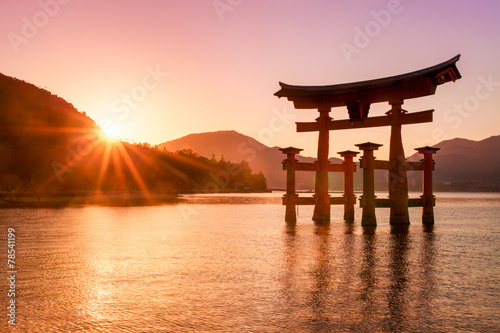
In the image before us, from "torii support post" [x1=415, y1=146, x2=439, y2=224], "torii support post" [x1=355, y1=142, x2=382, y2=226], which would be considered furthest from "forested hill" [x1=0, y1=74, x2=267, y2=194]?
"torii support post" [x1=415, y1=146, x2=439, y2=224]

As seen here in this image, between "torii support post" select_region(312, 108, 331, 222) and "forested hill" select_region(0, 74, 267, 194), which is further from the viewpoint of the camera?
"forested hill" select_region(0, 74, 267, 194)

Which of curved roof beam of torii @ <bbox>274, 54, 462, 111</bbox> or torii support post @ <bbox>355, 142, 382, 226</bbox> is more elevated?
curved roof beam of torii @ <bbox>274, 54, 462, 111</bbox>

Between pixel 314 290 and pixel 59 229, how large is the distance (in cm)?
1799

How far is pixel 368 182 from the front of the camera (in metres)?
23.2

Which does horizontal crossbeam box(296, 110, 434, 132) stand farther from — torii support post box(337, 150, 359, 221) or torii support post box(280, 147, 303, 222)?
torii support post box(337, 150, 359, 221)

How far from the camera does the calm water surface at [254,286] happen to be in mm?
6906

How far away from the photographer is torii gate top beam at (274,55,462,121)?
2137 cm

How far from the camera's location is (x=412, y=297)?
338 inches

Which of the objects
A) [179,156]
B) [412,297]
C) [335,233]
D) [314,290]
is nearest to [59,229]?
[335,233]

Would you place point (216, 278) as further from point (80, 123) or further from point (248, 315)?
point (80, 123)

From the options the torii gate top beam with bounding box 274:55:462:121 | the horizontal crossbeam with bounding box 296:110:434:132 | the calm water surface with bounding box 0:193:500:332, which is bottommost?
the calm water surface with bounding box 0:193:500:332

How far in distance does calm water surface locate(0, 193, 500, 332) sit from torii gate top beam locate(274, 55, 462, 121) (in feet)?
26.8

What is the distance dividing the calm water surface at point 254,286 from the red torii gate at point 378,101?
5.39m

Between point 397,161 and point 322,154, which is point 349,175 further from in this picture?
point 397,161
